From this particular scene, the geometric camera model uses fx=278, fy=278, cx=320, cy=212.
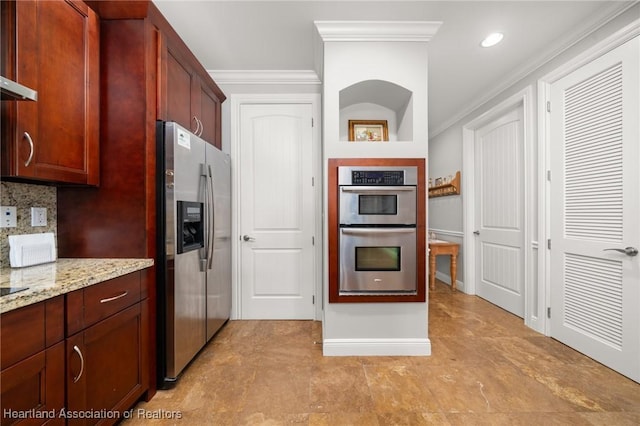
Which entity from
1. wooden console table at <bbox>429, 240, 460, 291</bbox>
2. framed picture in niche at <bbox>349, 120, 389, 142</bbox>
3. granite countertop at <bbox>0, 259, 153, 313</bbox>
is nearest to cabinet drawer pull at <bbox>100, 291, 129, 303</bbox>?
granite countertop at <bbox>0, 259, 153, 313</bbox>

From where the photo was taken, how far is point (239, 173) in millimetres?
3008

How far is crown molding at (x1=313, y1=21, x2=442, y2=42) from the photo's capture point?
2.15 meters

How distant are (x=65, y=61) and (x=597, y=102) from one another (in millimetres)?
3537

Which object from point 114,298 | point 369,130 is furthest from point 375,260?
point 114,298

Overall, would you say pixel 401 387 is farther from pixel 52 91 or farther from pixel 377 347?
pixel 52 91

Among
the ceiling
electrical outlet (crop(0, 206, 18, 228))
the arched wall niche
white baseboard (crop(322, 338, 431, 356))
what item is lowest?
white baseboard (crop(322, 338, 431, 356))

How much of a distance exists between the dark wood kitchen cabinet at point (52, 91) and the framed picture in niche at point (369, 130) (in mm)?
1925

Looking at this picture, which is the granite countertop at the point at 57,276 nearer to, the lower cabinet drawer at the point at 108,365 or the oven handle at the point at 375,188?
the lower cabinet drawer at the point at 108,365

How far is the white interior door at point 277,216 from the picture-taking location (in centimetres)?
301

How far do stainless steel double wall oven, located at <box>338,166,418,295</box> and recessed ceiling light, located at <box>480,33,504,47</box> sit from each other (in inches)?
52.4

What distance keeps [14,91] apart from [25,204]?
0.80m

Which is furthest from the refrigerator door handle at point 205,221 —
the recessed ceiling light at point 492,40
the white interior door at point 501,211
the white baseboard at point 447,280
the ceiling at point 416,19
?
the white baseboard at point 447,280

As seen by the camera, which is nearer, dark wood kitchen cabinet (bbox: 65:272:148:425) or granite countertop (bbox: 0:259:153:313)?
granite countertop (bbox: 0:259:153:313)

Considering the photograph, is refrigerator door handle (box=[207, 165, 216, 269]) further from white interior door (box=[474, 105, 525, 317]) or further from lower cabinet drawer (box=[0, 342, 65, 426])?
white interior door (box=[474, 105, 525, 317])
